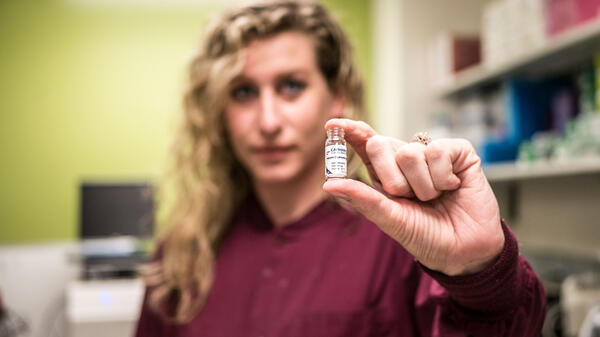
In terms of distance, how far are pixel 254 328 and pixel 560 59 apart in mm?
1612

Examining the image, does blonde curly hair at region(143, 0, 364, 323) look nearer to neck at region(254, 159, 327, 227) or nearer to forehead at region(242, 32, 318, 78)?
forehead at region(242, 32, 318, 78)

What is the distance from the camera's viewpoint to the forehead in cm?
95

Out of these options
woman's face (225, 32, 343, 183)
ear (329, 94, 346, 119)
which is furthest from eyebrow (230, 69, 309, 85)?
ear (329, 94, 346, 119)

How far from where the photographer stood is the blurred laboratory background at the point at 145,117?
1.93 m

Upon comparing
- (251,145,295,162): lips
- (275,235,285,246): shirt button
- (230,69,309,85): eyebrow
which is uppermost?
(230,69,309,85): eyebrow

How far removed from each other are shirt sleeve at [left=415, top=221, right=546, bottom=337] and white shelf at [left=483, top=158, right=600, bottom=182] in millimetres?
698

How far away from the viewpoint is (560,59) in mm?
1843

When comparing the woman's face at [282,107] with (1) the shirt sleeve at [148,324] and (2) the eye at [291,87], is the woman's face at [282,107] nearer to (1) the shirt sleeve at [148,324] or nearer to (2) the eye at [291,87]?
(2) the eye at [291,87]

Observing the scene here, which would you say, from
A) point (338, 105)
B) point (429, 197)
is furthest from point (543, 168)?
point (429, 197)

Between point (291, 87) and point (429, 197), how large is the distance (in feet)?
1.72

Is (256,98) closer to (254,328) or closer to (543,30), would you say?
(254,328)

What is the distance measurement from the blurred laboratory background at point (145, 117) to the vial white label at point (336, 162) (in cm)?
143

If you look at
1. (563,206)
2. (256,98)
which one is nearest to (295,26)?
(256,98)

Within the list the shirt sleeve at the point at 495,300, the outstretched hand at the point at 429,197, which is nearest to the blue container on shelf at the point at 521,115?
the shirt sleeve at the point at 495,300
